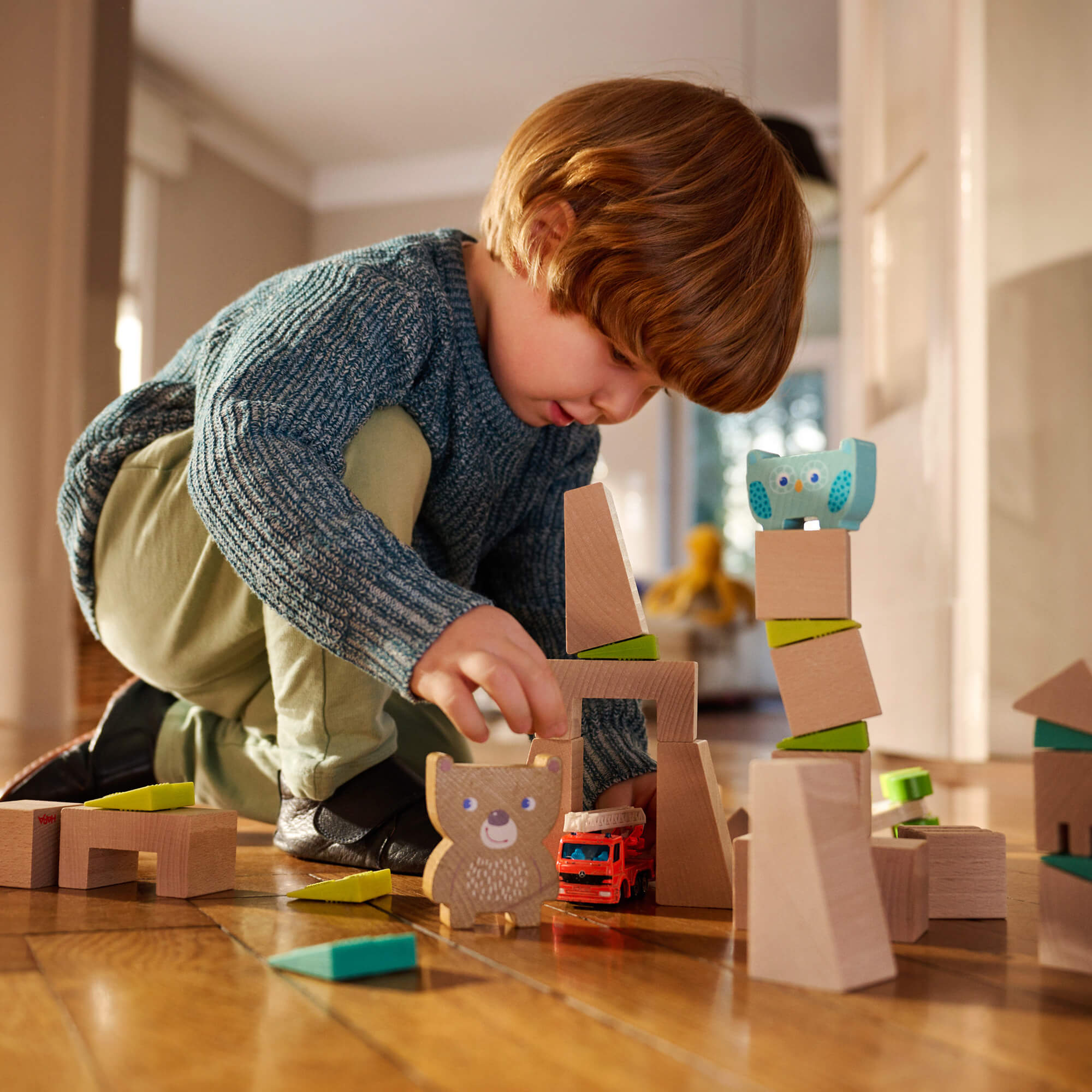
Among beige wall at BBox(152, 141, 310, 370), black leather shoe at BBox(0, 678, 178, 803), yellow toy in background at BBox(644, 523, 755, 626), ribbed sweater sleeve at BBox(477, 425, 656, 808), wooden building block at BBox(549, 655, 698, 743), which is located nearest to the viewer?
wooden building block at BBox(549, 655, 698, 743)

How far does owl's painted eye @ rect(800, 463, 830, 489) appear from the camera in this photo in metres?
0.60

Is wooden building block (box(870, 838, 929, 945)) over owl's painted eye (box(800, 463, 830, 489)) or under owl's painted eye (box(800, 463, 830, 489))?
under

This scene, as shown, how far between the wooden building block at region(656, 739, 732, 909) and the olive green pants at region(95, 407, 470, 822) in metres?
0.23

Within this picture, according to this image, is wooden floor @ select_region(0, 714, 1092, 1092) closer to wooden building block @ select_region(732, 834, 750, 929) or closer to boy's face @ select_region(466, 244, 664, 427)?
wooden building block @ select_region(732, 834, 750, 929)

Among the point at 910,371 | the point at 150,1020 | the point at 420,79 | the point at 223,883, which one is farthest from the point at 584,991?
the point at 420,79

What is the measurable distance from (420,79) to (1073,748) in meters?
4.34

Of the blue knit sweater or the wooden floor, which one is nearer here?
the wooden floor

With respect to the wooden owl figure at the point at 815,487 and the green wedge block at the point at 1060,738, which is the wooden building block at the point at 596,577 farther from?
the green wedge block at the point at 1060,738

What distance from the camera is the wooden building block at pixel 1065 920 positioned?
0.52 metres

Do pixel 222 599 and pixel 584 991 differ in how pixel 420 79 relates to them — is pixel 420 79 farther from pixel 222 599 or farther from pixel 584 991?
pixel 584 991

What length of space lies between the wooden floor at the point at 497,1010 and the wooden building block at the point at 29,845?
0.03m

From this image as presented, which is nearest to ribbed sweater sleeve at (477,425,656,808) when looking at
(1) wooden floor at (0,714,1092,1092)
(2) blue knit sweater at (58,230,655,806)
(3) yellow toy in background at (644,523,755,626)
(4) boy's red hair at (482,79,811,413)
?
(2) blue knit sweater at (58,230,655,806)

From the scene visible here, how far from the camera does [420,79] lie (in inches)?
170

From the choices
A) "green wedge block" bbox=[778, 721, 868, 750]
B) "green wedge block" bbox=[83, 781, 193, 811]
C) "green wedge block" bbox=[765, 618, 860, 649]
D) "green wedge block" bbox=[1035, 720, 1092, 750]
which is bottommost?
"green wedge block" bbox=[83, 781, 193, 811]
